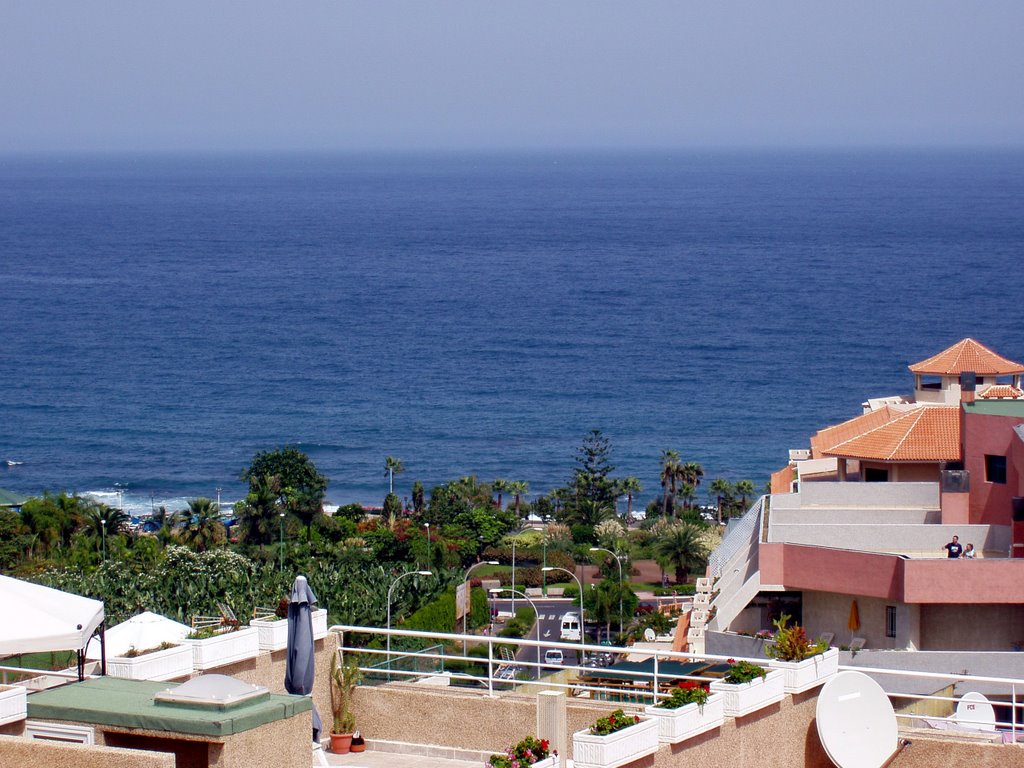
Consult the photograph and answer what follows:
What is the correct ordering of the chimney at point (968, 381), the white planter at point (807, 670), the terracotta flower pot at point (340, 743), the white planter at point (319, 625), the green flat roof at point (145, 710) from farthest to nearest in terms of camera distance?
1. the chimney at point (968, 381)
2. the white planter at point (319, 625)
3. the terracotta flower pot at point (340, 743)
4. the white planter at point (807, 670)
5. the green flat roof at point (145, 710)

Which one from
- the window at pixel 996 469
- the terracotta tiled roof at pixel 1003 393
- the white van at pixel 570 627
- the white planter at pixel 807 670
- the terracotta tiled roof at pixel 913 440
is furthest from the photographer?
the white van at pixel 570 627

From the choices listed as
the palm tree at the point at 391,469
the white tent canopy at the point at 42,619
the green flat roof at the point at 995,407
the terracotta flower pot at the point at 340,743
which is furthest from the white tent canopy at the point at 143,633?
the palm tree at the point at 391,469

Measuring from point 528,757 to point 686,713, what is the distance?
139 centimetres

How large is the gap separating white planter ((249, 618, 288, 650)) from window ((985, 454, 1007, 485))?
55.5 ft

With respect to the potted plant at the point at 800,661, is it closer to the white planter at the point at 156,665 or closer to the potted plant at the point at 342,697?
the potted plant at the point at 342,697

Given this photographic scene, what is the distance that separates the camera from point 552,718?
10.7 meters

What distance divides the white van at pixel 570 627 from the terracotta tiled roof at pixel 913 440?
22.3m

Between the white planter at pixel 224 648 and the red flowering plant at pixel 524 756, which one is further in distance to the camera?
the white planter at pixel 224 648

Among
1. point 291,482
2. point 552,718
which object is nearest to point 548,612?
point 291,482

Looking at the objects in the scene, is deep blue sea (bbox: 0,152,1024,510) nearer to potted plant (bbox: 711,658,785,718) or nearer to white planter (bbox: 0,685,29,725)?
potted plant (bbox: 711,658,785,718)

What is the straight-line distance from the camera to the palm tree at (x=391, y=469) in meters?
86.0

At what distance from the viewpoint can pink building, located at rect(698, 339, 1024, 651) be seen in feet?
74.7

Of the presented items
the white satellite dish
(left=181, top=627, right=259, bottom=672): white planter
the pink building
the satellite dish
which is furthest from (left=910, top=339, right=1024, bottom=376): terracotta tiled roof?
(left=181, top=627, right=259, bottom=672): white planter

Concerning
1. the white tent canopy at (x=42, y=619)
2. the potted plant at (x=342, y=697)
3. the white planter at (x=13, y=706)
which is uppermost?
the white tent canopy at (x=42, y=619)
